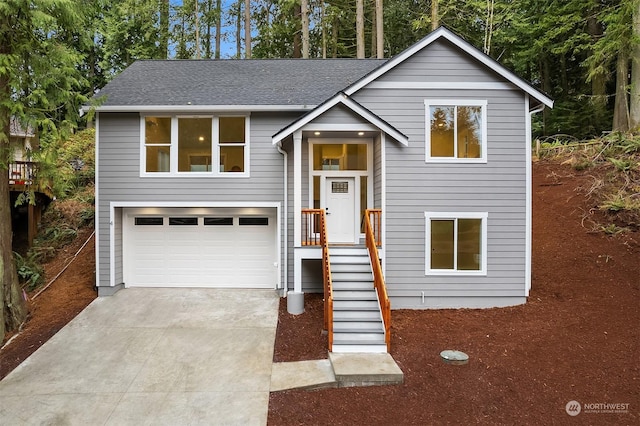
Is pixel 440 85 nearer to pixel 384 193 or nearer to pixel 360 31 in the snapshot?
pixel 384 193

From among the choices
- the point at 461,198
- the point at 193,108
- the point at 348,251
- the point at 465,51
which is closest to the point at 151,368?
the point at 348,251

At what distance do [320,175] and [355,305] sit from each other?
11.9 feet

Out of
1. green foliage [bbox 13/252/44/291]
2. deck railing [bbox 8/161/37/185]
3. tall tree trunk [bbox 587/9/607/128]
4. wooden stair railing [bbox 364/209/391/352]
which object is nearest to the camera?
wooden stair railing [bbox 364/209/391/352]

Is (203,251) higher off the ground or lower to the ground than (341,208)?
lower

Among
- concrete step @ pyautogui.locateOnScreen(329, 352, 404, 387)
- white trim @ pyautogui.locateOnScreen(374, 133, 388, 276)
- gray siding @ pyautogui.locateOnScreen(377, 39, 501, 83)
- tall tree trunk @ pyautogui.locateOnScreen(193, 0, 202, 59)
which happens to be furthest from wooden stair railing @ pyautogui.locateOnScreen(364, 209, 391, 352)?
tall tree trunk @ pyautogui.locateOnScreen(193, 0, 202, 59)

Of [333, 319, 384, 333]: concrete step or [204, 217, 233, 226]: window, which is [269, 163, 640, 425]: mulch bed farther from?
[204, 217, 233, 226]: window

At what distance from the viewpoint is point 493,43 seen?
18922 mm

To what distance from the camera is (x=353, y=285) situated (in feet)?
22.4

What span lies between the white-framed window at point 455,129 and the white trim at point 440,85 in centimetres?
32

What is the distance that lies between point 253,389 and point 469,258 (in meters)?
5.44

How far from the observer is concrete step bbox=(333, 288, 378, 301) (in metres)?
6.54

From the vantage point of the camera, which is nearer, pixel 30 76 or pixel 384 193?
pixel 30 76

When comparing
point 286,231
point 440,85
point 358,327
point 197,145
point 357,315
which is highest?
point 440,85

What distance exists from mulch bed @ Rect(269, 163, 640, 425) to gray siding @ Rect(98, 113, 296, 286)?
321 cm
